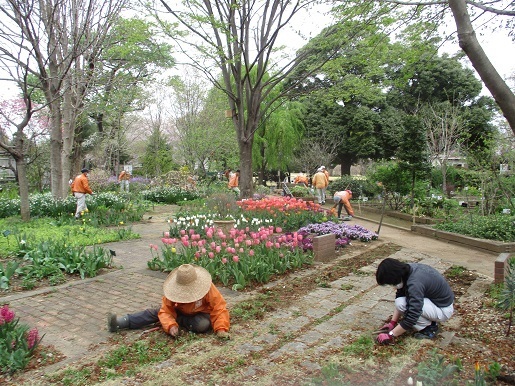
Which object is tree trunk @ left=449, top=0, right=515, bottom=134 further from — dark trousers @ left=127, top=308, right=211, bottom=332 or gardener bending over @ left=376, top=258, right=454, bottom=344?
dark trousers @ left=127, top=308, right=211, bottom=332

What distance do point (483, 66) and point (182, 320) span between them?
11.8 feet

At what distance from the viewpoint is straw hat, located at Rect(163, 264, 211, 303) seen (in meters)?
3.85

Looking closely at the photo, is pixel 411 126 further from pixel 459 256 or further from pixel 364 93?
pixel 459 256

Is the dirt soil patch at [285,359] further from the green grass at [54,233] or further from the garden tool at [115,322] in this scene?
the green grass at [54,233]

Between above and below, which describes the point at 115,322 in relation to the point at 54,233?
below

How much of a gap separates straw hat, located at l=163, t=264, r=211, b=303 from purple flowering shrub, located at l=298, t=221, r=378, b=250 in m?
3.70

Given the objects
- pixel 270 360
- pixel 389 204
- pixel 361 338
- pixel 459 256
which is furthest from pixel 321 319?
pixel 389 204

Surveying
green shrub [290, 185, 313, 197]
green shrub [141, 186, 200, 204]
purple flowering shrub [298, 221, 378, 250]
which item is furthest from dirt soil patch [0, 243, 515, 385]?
green shrub [290, 185, 313, 197]

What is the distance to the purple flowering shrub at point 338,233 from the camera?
8.08 metres

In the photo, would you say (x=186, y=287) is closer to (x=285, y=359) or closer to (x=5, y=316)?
(x=285, y=359)

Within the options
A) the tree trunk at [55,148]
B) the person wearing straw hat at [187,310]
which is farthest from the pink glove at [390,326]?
the tree trunk at [55,148]

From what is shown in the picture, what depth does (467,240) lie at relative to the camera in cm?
905

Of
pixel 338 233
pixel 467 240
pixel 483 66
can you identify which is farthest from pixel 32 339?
pixel 467 240

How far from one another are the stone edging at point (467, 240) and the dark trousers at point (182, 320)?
6887mm
